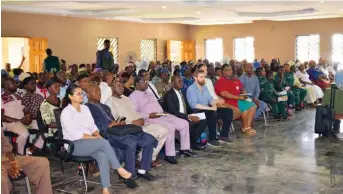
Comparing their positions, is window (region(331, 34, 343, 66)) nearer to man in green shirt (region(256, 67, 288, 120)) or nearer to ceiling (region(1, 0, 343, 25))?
ceiling (region(1, 0, 343, 25))

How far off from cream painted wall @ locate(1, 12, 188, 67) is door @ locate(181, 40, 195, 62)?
79cm

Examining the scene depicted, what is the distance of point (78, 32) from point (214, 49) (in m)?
6.50

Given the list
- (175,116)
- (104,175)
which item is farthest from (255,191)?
(175,116)

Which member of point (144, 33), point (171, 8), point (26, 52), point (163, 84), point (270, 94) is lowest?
point (270, 94)

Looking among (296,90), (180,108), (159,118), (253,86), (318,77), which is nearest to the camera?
(159,118)

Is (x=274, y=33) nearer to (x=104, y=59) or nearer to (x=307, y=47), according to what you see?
(x=307, y=47)

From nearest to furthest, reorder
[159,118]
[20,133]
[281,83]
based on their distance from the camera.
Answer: [20,133] → [159,118] → [281,83]

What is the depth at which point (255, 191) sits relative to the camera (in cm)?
432

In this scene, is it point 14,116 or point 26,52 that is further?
point 26,52

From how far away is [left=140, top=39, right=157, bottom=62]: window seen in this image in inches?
655

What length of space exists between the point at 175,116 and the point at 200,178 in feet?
3.88

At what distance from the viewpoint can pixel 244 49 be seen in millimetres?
18109

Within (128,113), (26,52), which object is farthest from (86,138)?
(26,52)

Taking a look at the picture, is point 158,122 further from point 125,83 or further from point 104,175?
point 104,175
